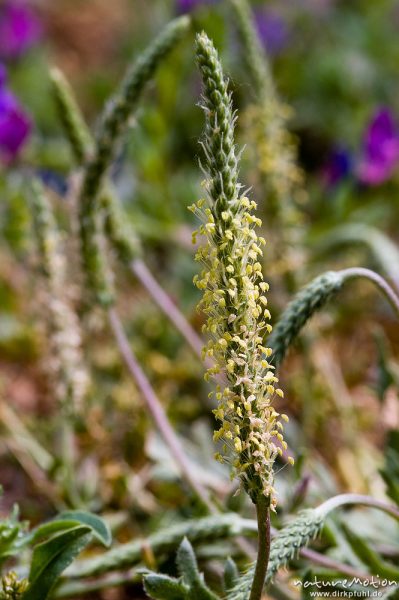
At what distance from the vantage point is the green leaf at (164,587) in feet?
3.67

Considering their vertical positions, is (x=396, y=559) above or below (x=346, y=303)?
below

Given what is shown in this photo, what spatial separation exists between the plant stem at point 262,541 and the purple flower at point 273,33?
306 cm

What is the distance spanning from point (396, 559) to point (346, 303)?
1.13 meters

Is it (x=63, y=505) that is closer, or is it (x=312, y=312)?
(x=312, y=312)

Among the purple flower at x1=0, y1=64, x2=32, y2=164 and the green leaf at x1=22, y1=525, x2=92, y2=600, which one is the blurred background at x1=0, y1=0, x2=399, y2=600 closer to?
the purple flower at x1=0, y1=64, x2=32, y2=164

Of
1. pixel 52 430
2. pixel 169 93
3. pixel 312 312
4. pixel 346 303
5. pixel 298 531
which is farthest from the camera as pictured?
pixel 169 93

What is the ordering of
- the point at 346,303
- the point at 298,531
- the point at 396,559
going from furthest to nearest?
the point at 346,303 → the point at 396,559 → the point at 298,531

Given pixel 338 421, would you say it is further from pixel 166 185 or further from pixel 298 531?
pixel 298 531

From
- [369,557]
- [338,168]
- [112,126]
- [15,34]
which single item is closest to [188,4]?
[338,168]

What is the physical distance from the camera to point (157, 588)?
44.6 inches

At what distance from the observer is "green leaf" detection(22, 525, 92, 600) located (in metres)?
1.20

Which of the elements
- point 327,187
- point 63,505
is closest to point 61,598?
point 63,505

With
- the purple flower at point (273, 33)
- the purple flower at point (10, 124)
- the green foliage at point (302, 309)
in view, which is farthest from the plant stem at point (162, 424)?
the purple flower at point (273, 33)

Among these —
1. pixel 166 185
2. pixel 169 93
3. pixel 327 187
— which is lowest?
pixel 327 187
